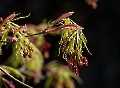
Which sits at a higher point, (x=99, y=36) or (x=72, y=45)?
(x=99, y=36)

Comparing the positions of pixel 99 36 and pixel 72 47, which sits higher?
pixel 99 36

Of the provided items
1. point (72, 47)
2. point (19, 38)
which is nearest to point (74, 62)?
point (72, 47)

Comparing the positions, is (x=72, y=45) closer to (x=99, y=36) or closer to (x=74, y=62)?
(x=74, y=62)

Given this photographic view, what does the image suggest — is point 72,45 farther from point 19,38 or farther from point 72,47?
point 19,38

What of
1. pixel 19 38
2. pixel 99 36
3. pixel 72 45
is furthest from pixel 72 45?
pixel 99 36

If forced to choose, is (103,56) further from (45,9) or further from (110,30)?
(45,9)

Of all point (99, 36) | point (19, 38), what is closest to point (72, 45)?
point (19, 38)

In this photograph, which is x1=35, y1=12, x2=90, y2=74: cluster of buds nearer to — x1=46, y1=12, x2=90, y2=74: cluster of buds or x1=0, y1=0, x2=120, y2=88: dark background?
x1=46, y1=12, x2=90, y2=74: cluster of buds

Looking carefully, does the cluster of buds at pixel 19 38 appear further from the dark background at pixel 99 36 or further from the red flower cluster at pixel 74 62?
the dark background at pixel 99 36

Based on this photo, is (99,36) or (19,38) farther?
(99,36)
